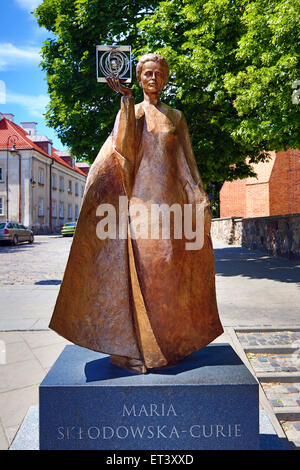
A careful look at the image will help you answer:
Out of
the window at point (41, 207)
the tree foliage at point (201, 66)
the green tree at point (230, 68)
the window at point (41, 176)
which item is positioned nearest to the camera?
the green tree at point (230, 68)

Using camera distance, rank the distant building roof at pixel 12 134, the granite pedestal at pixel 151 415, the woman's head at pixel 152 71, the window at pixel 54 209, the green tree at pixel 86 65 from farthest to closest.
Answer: the window at pixel 54 209 < the distant building roof at pixel 12 134 < the green tree at pixel 86 65 < the woman's head at pixel 152 71 < the granite pedestal at pixel 151 415

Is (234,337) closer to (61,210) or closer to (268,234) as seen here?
(268,234)

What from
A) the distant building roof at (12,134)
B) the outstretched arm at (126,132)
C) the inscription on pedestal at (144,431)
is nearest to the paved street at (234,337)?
the inscription on pedestal at (144,431)

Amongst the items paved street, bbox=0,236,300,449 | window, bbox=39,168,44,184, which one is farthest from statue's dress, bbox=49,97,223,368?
window, bbox=39,168,44,184

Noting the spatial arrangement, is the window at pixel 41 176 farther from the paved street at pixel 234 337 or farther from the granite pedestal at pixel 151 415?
the granite pedestal at pixel 151 415

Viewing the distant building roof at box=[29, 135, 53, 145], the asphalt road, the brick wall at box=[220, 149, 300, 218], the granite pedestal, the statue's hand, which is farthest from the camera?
the distant building roof at box=[29, 135, 53, 145]

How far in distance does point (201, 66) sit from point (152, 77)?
7.72 m

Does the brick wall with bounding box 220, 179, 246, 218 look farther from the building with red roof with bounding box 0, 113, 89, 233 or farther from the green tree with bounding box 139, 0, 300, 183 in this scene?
the green tree with bounding box 139, 0, 300, 183

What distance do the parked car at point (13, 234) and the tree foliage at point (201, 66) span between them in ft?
42.2

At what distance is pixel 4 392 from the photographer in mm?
3670

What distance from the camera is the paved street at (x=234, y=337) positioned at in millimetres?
3565

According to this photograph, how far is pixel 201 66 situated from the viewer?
958 cm

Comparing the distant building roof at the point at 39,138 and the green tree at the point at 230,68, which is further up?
the distant building roof at the point at 39,138

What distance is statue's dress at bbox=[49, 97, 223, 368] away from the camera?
2416mm
